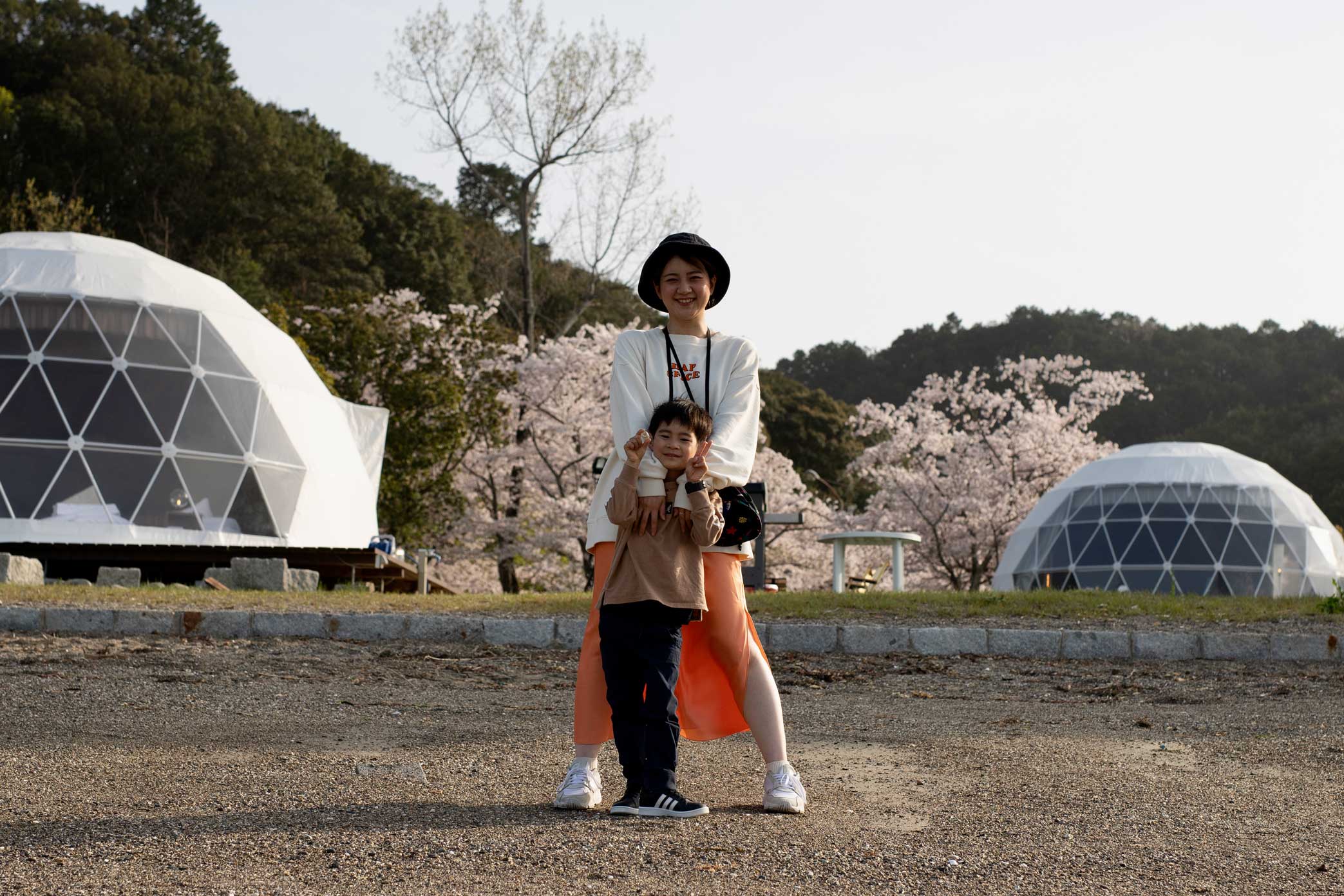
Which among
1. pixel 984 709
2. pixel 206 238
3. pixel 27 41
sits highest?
pixel 27 41

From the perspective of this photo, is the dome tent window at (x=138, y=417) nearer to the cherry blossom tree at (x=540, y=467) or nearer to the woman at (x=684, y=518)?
the cherry blossom tree at (x=540, y=467)

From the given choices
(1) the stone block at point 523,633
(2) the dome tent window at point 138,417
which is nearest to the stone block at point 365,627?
(1) the stone block at point 523,633

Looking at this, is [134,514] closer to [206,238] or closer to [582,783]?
[582,783]

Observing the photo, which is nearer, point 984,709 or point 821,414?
point 984,709

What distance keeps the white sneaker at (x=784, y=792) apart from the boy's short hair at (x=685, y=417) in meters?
0.99

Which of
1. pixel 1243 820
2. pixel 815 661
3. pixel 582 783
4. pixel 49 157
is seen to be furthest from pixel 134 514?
pixel 49 157

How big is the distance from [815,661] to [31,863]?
589 centimetres

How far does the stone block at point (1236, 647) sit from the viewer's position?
8.46m

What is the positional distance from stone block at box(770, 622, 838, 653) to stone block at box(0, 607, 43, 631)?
5018 millimetres

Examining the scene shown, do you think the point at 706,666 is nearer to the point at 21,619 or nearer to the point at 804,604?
the point at 21,619

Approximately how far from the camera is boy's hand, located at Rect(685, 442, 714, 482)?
342cm

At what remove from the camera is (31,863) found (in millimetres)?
2779

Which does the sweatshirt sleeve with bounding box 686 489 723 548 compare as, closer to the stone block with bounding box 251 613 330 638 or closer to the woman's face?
the woman's face

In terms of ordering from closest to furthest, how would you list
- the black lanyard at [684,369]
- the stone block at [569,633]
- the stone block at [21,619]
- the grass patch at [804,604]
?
the black lanyard at [684,369]
the stone block at [21,619]
the stone block at [569,633]
the grass patch at [804,604]
